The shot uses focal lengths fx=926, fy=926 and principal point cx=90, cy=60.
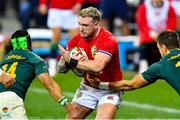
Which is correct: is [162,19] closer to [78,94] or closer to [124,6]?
[124,6]

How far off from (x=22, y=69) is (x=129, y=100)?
6817mm

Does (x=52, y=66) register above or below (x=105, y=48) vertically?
below

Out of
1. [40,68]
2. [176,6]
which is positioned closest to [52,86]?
[40,68]

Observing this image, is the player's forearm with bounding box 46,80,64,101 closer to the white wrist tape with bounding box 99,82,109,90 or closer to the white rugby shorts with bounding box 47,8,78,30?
the white wrist tape with bounding box 99,82,109,90

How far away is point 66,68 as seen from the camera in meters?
12.3

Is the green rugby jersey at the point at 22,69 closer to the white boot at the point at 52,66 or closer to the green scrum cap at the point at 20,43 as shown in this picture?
the green scrum cap at the point at 20,43

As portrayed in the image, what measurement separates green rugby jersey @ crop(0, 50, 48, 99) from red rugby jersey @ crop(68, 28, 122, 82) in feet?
3.30

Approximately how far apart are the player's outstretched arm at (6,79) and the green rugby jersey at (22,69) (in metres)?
0.15

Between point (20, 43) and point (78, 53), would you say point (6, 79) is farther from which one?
point (78, 53)

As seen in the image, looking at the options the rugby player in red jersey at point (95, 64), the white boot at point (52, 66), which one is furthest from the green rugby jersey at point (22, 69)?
the white boot at point (52, 66)

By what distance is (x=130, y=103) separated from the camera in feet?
57.8

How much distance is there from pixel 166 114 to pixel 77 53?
186 inches

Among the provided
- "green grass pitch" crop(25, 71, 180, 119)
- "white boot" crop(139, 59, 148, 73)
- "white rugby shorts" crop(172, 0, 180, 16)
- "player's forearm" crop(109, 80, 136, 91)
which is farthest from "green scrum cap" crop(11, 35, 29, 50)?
"white rugby shorts" crop(172, 0, 180, 16)

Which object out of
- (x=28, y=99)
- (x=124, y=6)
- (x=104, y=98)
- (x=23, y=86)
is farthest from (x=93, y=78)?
(x=124, y=6)
